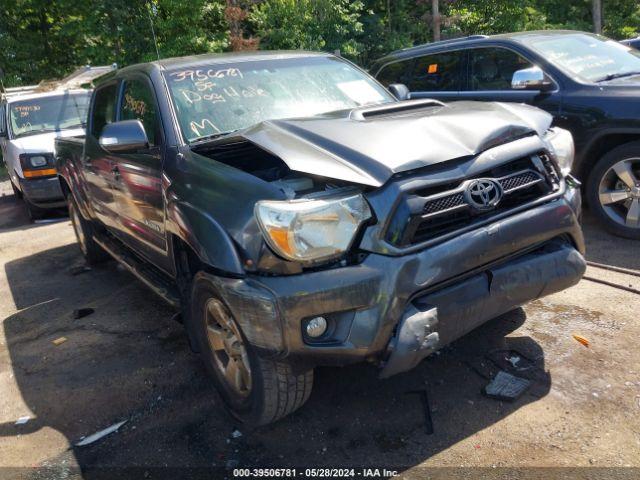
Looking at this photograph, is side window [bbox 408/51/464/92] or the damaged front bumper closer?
the damaged front bumper

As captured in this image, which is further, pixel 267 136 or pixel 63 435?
pixel 63 435

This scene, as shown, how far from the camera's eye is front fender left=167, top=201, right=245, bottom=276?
2.47 m

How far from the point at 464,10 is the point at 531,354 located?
18.8 meters

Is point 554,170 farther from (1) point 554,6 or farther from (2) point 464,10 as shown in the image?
(1) point 554,6

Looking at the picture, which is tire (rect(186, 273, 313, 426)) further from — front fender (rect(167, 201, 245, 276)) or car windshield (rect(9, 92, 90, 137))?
car windshield (rect(9, 92, 90, 137))

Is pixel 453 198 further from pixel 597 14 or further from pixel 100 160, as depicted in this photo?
pixel 597 14

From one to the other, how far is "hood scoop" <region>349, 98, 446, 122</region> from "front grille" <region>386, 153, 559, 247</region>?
2.29 ft

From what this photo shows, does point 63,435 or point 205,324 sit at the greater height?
point 205,324

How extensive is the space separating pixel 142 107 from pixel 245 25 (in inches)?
545

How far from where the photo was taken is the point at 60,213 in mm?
9602

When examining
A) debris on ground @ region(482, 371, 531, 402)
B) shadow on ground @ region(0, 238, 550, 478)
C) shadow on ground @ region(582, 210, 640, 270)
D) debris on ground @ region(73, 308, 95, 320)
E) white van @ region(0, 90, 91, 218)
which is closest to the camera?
shadow on ground @ region(0, 238, 550, 478)

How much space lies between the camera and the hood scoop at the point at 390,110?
301cm

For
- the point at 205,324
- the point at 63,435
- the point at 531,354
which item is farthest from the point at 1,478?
the point at 531,354

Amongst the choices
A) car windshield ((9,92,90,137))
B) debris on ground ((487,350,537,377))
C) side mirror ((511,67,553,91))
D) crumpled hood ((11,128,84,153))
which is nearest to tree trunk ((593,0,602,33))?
side mirror ((511,67,553,91))
